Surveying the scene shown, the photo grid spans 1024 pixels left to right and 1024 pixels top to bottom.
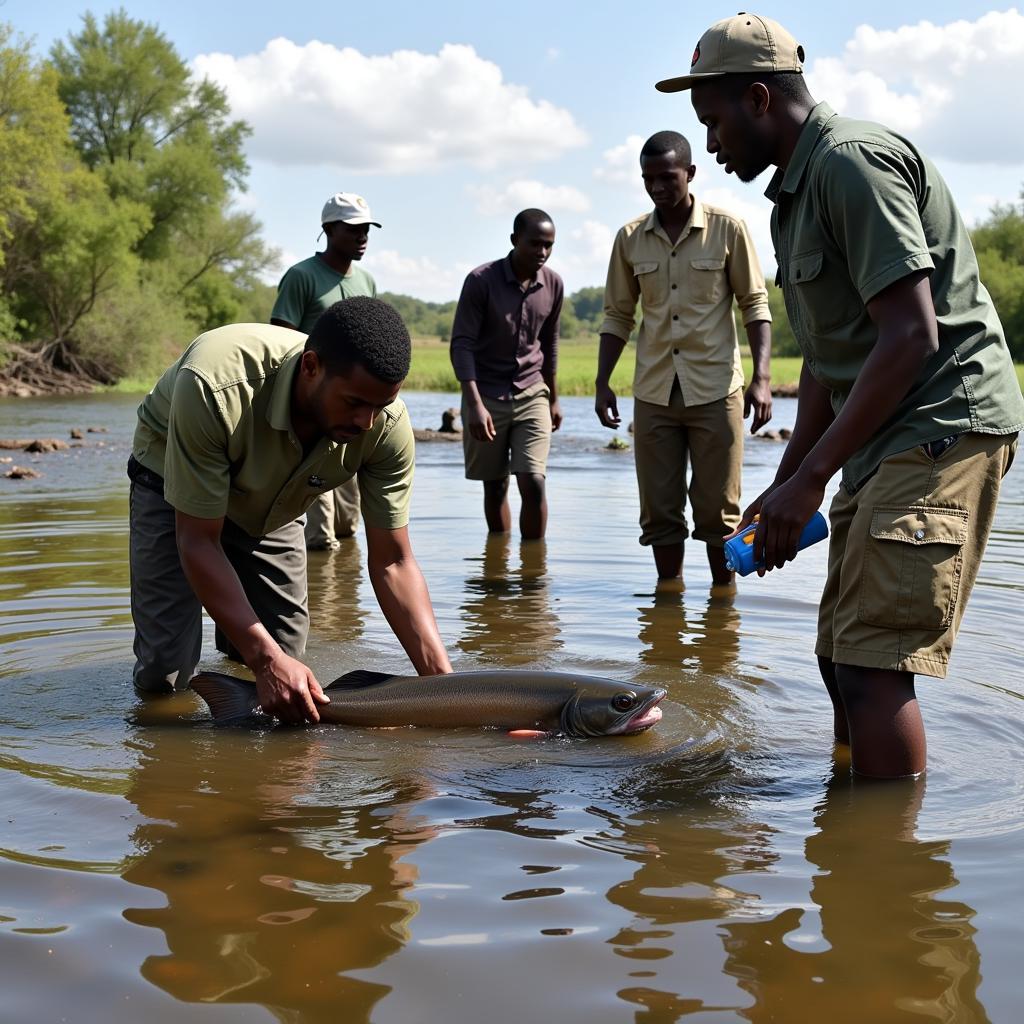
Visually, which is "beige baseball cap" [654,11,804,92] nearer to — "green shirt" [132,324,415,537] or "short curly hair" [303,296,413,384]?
"short curly hair" [303,296,413,384]

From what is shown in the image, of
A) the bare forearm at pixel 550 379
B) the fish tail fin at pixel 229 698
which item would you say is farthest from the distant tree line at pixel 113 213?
the fish tail fin at pixel 229 698

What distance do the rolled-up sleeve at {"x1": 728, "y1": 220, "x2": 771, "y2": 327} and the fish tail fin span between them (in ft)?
14.3

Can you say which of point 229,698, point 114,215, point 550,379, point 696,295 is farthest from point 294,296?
point 114,215

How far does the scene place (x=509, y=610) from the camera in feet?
25.6

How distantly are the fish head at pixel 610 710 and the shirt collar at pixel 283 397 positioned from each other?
1.61 m

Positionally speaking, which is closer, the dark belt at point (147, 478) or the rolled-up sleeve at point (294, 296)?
the dark belt at point (147, 478)

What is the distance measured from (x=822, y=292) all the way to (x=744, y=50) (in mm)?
843

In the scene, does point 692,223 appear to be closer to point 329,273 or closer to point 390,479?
point 329,273

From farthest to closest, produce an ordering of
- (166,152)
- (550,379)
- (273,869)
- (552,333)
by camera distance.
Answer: (166,152) < (550,379) < (552,333) < (273,869)

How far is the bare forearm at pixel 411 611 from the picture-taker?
216 inches

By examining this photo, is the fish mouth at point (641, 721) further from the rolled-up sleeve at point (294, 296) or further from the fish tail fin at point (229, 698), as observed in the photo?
the rolled-up sleeve at point (294, 296)

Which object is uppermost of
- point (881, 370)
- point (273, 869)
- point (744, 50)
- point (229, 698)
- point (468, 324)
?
point (744, 50)

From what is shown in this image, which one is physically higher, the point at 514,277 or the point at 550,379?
the point at 514,277

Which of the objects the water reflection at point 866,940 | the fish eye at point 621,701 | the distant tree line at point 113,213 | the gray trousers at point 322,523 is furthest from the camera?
the distant tree line at point 113,213
